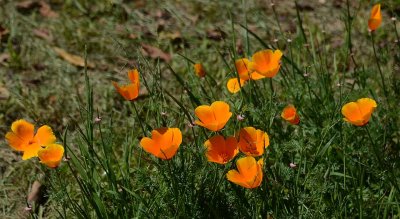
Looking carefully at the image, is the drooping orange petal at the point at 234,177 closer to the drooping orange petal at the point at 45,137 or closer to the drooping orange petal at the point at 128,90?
the drooping orange petal at the point at 128,90

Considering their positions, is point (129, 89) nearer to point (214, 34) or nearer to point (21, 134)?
point (21, 134)

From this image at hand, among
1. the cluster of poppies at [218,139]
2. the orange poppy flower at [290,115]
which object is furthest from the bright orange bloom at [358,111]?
the orange poppy flower at [290,115]

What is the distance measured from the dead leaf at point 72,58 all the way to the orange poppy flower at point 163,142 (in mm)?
1578

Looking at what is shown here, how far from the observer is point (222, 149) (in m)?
1.76

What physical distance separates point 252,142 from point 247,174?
15 centimetres

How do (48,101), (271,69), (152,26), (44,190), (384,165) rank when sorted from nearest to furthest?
(271,69) → (384,165) → (44,190) → (48,101) → (152,26)

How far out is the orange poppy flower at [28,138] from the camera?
1.85m

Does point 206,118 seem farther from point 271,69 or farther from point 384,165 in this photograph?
point 384,165

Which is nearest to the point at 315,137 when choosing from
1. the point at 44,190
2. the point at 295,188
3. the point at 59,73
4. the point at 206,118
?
the point at 295,188

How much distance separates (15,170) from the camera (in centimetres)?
262

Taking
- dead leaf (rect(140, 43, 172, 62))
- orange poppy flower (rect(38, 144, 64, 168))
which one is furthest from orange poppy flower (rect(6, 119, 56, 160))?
dead leaf (rect(140, 43, 172, 62))

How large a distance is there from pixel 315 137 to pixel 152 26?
162 cm

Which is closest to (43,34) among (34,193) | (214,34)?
(214,34)

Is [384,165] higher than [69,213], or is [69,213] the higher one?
[384,165]
